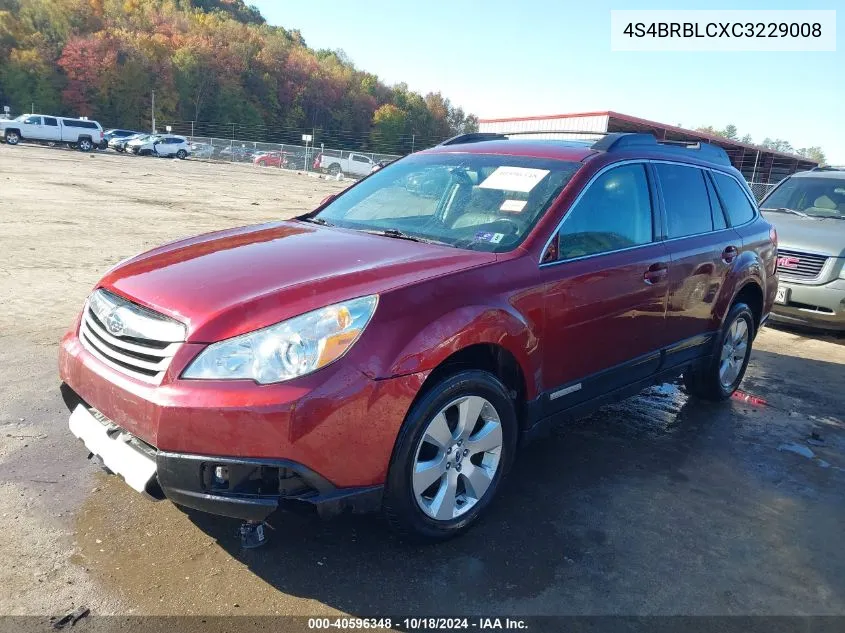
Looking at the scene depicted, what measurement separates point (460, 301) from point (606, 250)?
1232 millimetres

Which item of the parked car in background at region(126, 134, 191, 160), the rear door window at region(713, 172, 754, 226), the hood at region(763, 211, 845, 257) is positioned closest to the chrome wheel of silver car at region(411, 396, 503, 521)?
the rear door window at region(713, 172, 754, 226)

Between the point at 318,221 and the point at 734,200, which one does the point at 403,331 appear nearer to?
the point at 318,221

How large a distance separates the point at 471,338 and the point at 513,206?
1.01m

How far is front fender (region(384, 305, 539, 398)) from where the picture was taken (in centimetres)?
270

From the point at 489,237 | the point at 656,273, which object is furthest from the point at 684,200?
Answer: the point at 489,237

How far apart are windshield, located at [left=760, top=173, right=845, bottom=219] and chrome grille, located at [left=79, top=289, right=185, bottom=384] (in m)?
8.70

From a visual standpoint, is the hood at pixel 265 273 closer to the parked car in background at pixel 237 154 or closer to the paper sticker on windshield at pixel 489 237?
the paper sticker on windshield at pixel 489 237

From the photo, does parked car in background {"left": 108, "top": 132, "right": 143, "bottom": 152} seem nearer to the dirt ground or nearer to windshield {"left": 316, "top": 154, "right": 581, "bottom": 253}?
the dirt ground

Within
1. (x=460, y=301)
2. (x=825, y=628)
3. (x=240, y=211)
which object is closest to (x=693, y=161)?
(x=460, y=301)

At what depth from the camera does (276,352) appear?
2508 mm

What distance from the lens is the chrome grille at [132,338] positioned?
8.52 ft

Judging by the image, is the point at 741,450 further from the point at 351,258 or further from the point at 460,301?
the point at 351,258

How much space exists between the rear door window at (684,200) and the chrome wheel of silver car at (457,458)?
1989 millimetres

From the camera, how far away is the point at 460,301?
115 inches
